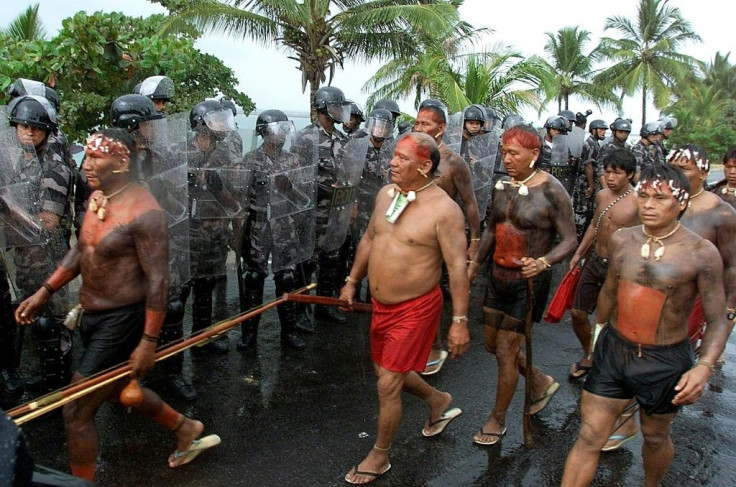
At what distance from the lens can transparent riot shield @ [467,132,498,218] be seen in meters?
7.80

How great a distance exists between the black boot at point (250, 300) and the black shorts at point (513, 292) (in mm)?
2259

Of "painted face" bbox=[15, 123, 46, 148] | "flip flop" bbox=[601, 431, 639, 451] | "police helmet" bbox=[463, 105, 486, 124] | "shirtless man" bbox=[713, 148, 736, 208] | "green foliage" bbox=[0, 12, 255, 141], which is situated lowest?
"flip flop" bbox=[601, 431, 639, 451]

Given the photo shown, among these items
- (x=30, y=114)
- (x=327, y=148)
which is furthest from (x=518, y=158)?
(x=30, y=114)

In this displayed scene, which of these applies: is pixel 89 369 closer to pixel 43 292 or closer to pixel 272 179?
pixel 43 292

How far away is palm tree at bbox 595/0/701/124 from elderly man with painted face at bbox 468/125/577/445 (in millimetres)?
33115

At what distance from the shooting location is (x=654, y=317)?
304cm

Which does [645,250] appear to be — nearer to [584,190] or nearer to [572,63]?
[584,190]

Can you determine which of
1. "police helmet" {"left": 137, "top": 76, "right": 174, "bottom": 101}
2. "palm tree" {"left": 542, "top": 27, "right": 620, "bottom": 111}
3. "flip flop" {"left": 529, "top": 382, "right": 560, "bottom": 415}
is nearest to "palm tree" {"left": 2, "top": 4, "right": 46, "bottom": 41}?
"police helmet" {"left": 137, "top": 76, "right": 174, "bottom": 101}

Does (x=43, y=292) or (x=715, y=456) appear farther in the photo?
(x=715, y=456)

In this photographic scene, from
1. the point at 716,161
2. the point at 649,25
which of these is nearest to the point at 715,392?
the point at 716,161

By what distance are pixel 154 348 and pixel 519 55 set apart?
1867 centimetres

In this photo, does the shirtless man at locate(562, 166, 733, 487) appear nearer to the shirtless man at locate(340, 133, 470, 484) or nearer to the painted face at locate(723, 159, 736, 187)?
the shirtless man at locate(340, 133, 470, 484)

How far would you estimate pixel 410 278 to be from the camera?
359 centimetres

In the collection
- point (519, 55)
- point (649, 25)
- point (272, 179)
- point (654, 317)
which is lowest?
point (654, 317)
